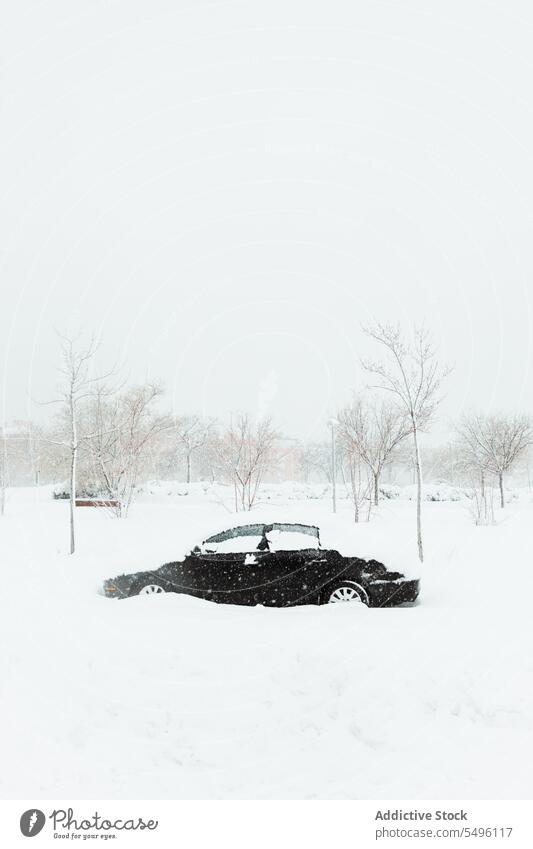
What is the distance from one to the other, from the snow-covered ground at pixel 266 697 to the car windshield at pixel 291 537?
401mm

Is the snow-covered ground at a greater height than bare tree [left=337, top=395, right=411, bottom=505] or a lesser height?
lesser

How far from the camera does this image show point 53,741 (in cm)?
389

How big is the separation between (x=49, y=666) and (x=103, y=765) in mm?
1482

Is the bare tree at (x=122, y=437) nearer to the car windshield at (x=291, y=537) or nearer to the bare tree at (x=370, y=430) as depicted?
the bare tree at (x=370, y=430)

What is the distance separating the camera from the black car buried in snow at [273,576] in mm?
6844

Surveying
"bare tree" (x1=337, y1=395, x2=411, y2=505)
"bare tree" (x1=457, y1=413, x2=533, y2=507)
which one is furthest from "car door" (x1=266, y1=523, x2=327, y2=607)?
"bare tree" (x1=457, y1=413, x2=533, y2=507)

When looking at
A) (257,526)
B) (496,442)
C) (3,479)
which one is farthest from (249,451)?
(496,442)

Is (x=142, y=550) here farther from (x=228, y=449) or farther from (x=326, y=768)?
(x=228, y=449)

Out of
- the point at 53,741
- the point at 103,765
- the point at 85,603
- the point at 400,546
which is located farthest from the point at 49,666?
the point at 400,546

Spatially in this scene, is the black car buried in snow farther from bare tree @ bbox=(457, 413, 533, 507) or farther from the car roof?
bare tree @ bbox=(457, 413, 533, 507)

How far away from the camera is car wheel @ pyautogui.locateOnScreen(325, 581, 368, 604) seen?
22.4 ft

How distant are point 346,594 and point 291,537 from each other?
1.16 meters

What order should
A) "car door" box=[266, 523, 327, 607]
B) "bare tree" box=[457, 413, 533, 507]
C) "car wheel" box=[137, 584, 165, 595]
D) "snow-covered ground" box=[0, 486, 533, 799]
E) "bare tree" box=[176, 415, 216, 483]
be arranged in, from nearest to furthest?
"snow-covered ground" box=[0, 486, 533, 799] < "car door" box=[266, 523, 327, 607] < "car wheel" box=[137, 584, 165, 595] < "bare tree" box=[457, 413, 533, 507] < "bare tree" box=[176, 415, 216, 483]

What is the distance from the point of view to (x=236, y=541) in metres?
7.34
